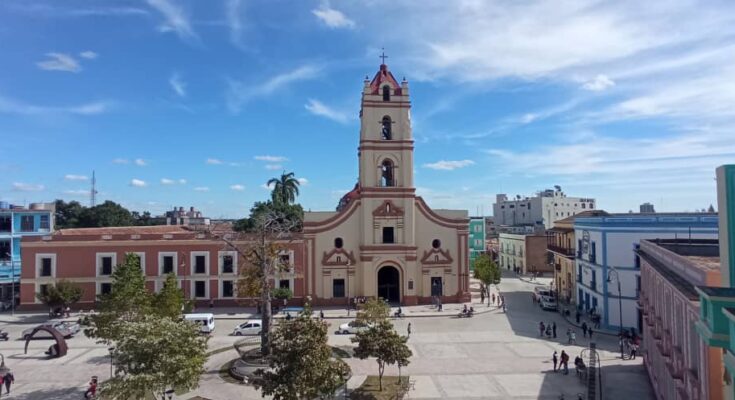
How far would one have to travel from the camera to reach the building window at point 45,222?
166ft

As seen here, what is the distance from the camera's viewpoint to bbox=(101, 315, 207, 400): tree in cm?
1688

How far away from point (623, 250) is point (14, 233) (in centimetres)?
5307

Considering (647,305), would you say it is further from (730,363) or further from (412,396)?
(730,363)

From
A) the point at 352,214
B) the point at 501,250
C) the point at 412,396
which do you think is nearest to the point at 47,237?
the point at 352,214

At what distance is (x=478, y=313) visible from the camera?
4266 cm

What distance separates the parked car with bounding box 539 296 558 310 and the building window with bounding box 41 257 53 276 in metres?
42.8

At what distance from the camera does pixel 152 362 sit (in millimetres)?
17422

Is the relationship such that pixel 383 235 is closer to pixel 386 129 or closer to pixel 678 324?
pixel 386 129

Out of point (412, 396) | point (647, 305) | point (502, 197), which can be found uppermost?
point (502, 197)

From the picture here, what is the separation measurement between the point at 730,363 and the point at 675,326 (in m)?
8.31

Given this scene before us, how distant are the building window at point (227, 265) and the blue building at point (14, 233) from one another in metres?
18.6

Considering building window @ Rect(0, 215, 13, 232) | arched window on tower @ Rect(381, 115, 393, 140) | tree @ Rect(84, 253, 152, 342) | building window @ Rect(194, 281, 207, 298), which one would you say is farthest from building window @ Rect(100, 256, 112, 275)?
arched window on tower @ Rect(381, 115, 393, 140)

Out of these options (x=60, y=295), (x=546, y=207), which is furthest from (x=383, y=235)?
(x=546, y=207)

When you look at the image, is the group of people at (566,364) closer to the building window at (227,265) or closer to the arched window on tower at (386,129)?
the arched window on tower at (386,129)
